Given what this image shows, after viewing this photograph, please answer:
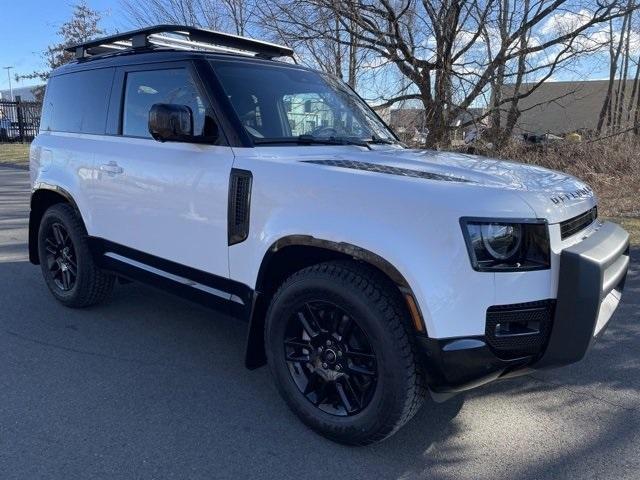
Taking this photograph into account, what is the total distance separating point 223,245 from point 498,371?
166 cm

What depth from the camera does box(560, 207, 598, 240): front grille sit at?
2637mm

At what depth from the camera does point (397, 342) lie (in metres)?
2.57

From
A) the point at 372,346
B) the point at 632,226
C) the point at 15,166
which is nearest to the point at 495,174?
the point at 372,346

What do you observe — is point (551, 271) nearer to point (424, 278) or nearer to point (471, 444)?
point (424, 278)

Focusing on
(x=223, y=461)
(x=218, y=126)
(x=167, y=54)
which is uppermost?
(x=167, y=54)

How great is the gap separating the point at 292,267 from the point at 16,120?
103 ft

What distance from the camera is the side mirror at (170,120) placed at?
3.21 metres

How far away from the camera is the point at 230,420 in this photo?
316 cm

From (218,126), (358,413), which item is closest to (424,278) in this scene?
(358,413)

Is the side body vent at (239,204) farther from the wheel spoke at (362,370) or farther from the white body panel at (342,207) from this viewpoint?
the wheel spoke at (362,370)

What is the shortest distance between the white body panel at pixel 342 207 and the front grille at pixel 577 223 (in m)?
0.05

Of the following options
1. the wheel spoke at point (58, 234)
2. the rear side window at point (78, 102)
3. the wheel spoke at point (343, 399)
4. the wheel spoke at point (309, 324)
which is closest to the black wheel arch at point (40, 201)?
the wheel spoke at point (58, 234)

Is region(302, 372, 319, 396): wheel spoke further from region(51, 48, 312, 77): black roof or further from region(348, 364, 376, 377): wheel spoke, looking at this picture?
region(51, 48, 312, 77): black roof

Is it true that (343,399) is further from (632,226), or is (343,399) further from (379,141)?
(632,226)
